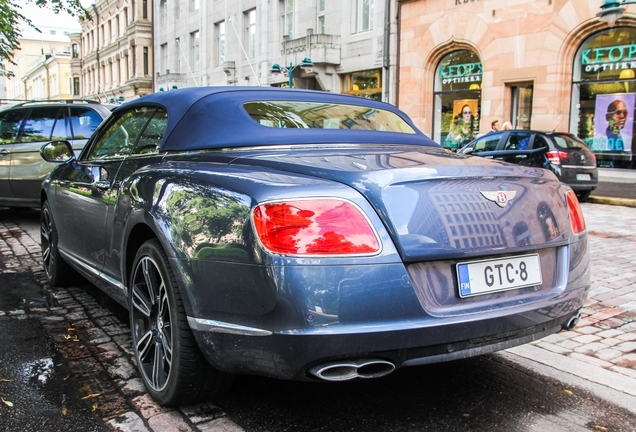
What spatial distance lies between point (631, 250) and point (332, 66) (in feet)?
64.2

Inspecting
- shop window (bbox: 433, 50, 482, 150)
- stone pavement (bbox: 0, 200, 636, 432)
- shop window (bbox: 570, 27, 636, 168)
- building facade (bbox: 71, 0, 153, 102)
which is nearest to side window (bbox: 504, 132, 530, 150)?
shop window (bbox: 570, 27, 636, 168)

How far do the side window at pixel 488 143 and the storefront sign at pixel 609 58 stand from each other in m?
5.93

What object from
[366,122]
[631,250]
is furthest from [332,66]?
[366,122]

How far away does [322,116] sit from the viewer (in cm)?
367

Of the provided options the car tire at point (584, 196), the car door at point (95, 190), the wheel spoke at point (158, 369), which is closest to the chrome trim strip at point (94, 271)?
the car door at point (95, 190)

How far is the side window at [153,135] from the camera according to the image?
349 centimetres

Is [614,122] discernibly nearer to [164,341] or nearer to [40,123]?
[40,123]

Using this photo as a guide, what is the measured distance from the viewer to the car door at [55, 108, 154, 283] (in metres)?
3.71

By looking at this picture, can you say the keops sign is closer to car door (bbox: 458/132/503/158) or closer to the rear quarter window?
car door (bbox: 458/132/503/158)

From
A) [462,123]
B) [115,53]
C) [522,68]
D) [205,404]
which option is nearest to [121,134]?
[205,404]

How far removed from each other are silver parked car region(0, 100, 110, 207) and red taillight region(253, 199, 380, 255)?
7047 millimetres

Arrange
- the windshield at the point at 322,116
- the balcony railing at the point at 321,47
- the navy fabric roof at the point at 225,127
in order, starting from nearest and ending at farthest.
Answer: the navy fabric roof at the point at 225,127
the windshield at the point at 322,116
the balcony railing at the point at 321,47

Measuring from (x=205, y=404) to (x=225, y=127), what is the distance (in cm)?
144

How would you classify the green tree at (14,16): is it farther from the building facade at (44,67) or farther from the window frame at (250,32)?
the building facade at (44,67)
